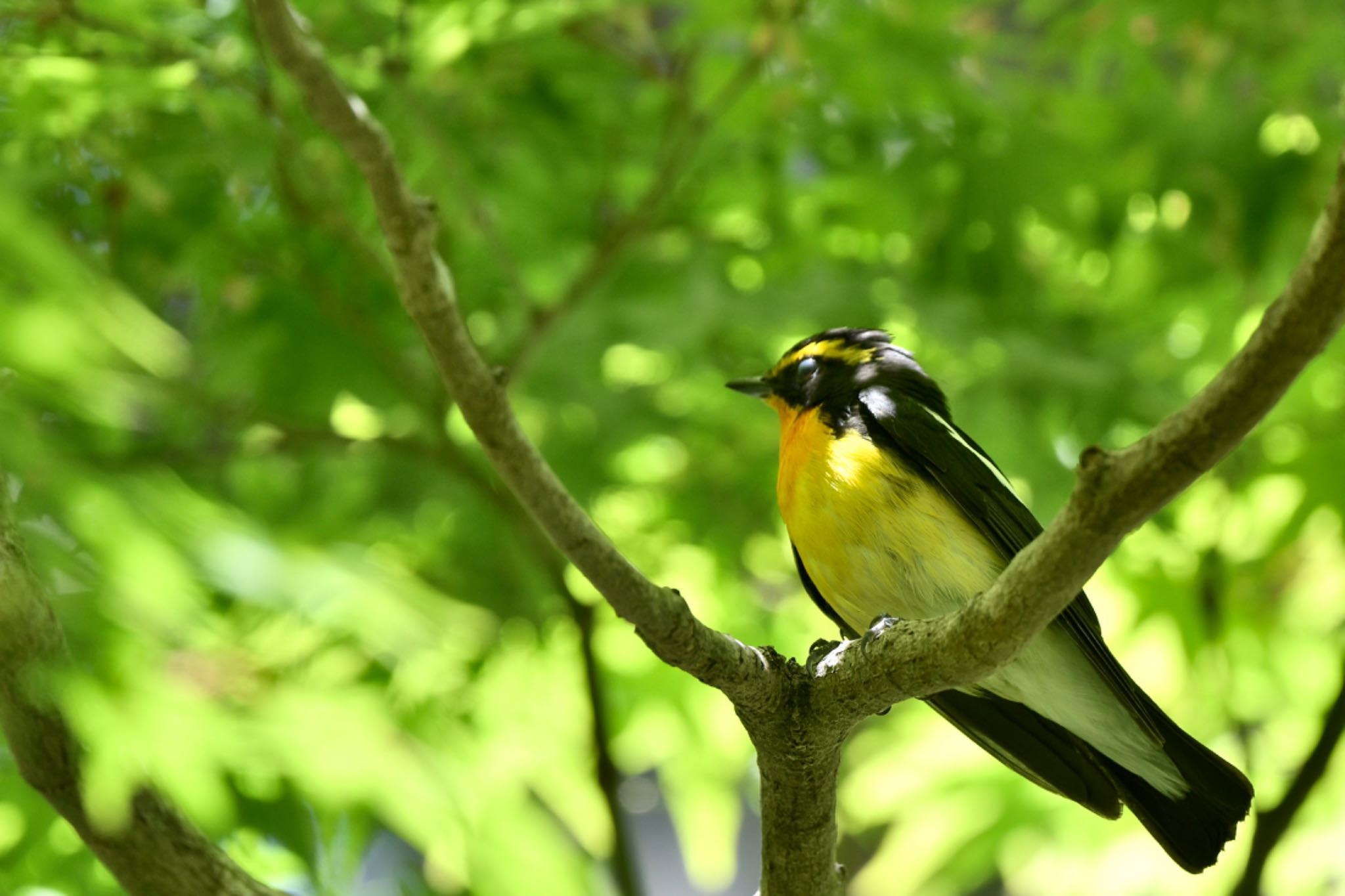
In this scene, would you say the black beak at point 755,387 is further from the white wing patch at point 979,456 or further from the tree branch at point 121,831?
the tree branch at point 121,831

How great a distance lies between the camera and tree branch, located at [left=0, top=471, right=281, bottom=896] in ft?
6.73

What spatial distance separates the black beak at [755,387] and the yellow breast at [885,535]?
53cm

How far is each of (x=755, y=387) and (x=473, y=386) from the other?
6.44 feet

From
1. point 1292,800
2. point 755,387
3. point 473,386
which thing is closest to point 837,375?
point 755,387

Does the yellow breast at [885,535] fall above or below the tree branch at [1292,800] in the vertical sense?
below

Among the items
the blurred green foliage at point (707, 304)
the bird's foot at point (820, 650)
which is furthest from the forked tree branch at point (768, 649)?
the blurred green foliage at point (707, 304)

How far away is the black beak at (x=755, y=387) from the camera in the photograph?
13.9ft

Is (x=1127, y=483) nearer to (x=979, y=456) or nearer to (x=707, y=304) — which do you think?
(x=979, y=456)

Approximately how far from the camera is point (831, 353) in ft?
14.0

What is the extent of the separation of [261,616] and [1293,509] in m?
3.48

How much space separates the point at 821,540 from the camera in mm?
3711

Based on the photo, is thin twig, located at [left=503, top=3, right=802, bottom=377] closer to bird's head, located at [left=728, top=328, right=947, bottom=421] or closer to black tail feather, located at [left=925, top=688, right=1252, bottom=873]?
bird's head, located at [left=728, top=328, right=947, bottom=421]

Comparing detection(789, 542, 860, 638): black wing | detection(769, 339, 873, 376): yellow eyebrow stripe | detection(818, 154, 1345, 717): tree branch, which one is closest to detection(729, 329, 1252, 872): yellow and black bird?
detection(789, 542, 860, 638): black wing

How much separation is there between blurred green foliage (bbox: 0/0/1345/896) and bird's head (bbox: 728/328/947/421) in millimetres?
141
